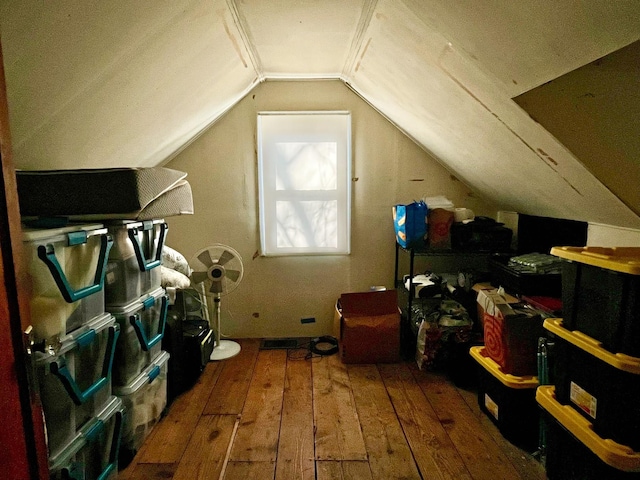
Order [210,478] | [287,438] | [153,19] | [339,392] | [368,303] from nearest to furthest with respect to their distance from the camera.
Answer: [153,19] < [210,478] < [287,438] < [339,392] < [368,303]

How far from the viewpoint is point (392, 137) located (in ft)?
10.1

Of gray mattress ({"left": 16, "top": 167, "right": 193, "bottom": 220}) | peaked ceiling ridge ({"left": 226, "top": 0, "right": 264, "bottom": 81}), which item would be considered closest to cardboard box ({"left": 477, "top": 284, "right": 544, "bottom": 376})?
gray mattress ({"left": 16, "top": 167, "right": 193, "bottom": 220})

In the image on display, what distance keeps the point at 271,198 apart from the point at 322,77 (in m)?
1.03

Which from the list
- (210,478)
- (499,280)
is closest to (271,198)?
(499,280)

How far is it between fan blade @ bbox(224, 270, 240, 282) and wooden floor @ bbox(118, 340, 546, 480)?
0.65 m

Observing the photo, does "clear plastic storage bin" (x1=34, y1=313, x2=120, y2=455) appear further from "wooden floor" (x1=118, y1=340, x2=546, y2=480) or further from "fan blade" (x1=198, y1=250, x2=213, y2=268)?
"fan blade" (x1=198, y1=250, x2=213, y2=268)

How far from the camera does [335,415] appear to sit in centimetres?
212

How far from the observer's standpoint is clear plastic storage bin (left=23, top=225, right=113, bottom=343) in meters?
1.20

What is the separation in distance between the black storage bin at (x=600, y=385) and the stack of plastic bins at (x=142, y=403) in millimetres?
1850

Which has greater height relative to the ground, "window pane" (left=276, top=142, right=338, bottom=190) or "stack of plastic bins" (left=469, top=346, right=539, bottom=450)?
"window pane" (left=276, top=142, right=338, bottom=190)

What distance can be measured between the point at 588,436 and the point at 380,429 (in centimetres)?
99

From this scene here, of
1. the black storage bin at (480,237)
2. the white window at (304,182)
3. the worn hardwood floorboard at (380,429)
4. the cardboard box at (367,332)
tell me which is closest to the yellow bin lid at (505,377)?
the worn hardwood floorboard at (380,429)

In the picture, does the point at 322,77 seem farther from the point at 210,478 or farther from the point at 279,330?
the point at 210,478

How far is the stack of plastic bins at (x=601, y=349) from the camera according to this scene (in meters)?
1.17
